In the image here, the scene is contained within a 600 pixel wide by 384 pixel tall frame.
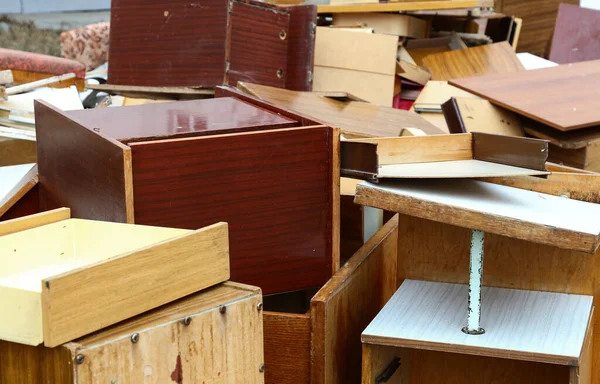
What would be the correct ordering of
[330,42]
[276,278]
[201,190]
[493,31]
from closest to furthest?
[201,190] < [276,278] < [330,42] < [493,31]

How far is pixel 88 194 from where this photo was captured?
1873mm

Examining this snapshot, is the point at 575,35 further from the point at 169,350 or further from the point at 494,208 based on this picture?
the point at 169,350

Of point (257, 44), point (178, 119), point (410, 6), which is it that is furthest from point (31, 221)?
point (410, 6)

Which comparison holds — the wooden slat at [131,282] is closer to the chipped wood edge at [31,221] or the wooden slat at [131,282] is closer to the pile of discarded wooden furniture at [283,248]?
the pile of discarded wooden furniture at [283,248]

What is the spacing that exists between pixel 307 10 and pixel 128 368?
2.50m

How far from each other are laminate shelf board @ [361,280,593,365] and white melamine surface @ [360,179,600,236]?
25 cm

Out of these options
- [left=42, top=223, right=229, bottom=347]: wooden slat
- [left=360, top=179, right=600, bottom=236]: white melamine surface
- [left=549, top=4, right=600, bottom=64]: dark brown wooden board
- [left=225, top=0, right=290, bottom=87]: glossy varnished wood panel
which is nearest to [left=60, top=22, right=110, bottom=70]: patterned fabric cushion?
[left=225, top=0, right=290, bottom=87]: glossy varnished wood panel

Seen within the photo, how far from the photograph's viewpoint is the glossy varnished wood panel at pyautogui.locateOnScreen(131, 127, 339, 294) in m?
1.78

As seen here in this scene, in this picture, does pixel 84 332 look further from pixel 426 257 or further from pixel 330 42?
pixel 330 42

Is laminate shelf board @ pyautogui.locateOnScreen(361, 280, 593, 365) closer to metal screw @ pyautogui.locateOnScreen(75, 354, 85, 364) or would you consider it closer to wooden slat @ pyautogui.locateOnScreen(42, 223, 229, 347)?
wooden slat @ pyautogui.locateOnScreen(42, 223, 229, 347)

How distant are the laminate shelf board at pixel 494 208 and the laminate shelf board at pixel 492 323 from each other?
247 millimetres

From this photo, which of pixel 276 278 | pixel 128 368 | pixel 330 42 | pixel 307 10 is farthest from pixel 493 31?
pixel 128 368

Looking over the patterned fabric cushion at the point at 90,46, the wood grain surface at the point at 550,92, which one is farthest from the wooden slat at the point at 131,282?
the patterned fabric cushion at the point at 90,46

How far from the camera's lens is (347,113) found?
9.80 feet
